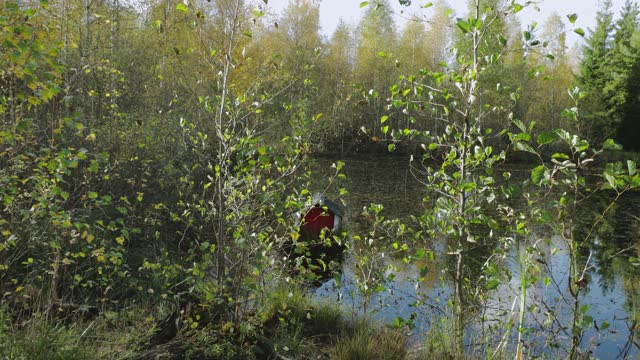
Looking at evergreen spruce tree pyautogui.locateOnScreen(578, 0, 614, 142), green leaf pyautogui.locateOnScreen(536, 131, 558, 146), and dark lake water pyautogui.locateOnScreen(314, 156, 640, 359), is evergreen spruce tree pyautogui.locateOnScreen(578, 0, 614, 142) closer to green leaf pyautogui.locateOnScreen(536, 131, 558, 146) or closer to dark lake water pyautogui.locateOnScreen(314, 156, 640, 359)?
dark lake water pyautogui.locateOnScreen(314, 156, 640, 359)

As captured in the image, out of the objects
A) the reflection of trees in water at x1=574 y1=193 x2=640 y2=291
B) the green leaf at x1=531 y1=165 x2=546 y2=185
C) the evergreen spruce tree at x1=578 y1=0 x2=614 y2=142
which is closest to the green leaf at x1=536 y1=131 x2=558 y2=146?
the green leaf at x1=531 y1=165 x2=546 y2=185

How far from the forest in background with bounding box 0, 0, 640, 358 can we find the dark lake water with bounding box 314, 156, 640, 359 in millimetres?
937

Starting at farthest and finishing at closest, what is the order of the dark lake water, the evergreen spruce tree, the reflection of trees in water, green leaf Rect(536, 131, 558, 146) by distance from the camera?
the evergreen spruce tree
the reflection of trees in water
the dark lake water
green leaf Rect(536, 131, 558, 146)

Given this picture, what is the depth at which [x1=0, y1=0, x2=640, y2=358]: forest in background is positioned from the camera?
10.8ft

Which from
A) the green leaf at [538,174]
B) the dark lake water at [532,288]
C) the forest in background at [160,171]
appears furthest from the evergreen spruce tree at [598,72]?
the green leaf at [538,174]

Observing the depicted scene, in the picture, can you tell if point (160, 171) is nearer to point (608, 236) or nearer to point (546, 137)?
point (546, 137)

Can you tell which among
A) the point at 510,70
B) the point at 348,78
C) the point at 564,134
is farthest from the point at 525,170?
the point at 564,134

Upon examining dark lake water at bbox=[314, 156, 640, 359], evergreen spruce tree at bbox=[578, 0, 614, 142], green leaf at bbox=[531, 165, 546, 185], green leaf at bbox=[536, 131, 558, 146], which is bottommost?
dark lake water at bbox=[314, 156, 640, 359]

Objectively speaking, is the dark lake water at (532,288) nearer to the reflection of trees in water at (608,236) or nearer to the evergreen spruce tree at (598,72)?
the reflection of trees in water at (608,236)

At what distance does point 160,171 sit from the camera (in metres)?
7.14

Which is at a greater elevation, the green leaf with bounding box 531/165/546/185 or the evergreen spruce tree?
the evergreen spruce tree

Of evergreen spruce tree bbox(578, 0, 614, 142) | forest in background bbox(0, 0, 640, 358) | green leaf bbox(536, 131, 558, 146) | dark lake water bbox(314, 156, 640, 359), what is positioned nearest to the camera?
green leaf bbox(536, 131, 558, 146)

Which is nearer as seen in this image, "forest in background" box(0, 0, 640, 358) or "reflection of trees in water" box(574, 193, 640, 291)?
"forest in background" box(0, 0, 640, 358)

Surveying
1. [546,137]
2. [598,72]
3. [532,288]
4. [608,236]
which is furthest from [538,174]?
[598,72]
